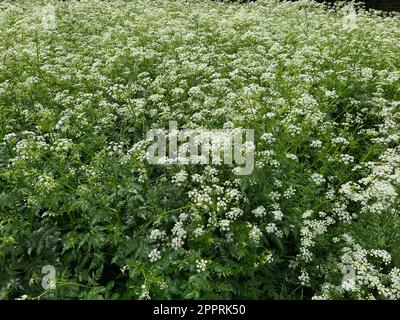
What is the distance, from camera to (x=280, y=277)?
3.95m

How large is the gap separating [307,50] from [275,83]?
1.20 m

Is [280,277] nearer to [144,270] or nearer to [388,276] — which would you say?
[388,276]

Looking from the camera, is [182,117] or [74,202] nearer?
[74,202]
